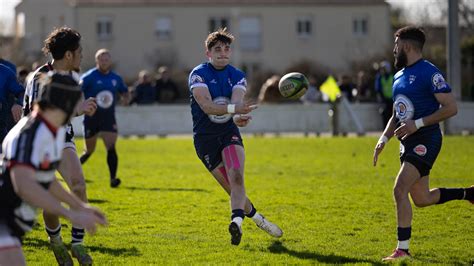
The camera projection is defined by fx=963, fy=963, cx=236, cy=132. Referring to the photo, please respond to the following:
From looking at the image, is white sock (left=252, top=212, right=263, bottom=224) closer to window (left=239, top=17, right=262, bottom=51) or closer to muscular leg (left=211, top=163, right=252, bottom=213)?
muscular leg (left=211, top=163, right=252, bottom=213)

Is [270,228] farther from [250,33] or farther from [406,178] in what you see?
[250,33]

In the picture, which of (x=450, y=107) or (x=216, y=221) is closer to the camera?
(x=450, y=107)

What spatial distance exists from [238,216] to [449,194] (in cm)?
215

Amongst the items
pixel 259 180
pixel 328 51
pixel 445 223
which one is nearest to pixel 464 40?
pixel 328 51

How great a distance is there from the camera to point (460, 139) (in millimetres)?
27250

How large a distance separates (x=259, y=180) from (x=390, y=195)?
Answer: 3499 mm

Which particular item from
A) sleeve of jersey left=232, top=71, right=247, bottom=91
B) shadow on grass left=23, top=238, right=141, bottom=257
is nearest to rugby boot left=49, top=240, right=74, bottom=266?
shadow on grass left=23, top=238, right=141, bottom=257

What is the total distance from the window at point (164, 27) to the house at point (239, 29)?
0.07 m

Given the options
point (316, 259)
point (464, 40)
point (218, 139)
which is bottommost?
point (316, 259)

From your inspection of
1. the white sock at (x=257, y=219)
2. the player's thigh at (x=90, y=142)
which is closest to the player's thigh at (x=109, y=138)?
the player's thigh at (x=90, y=142)

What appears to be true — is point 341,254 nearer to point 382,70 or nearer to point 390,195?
point 390,195

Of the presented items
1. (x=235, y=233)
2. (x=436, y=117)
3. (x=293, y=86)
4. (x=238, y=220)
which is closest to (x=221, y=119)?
(x=293, y=86)

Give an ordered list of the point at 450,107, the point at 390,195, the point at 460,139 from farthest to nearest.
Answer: the point at 460,139 < the point at 390,195 < the point at 450,107

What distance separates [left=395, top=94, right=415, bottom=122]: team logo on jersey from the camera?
9.38 metres
